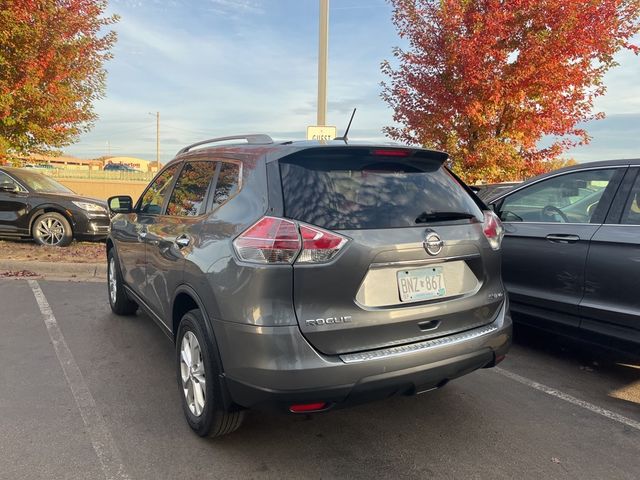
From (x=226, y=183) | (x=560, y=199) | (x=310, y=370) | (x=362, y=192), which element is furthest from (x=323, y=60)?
(x=310, y=370)

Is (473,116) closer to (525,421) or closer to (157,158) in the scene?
(525,421)

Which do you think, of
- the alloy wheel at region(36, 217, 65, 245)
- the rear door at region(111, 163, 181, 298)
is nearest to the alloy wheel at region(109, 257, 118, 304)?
the rear door at region(111, 163, 181, 298)

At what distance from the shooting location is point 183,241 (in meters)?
3.07

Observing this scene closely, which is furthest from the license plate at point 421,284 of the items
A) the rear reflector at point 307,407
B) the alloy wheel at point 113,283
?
the alloy wheel at point 113,283

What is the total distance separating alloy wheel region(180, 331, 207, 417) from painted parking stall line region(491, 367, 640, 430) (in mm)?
2439

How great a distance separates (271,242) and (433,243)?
0.86m

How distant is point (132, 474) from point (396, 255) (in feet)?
5.82

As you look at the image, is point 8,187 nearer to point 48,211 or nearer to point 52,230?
point 48,211

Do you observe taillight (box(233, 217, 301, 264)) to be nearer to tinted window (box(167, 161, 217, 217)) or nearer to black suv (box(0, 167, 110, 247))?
tinted window (box(167, 161, 217, 217))

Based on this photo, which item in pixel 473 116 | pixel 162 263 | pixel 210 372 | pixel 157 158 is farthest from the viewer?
pixel 157 158

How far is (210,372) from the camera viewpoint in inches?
104

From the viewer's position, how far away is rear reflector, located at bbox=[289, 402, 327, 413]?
236 cm

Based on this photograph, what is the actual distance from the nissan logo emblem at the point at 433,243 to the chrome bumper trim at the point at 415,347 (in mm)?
477

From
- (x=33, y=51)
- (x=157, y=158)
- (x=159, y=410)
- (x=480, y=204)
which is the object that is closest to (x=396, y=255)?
(x=480, y=204)
